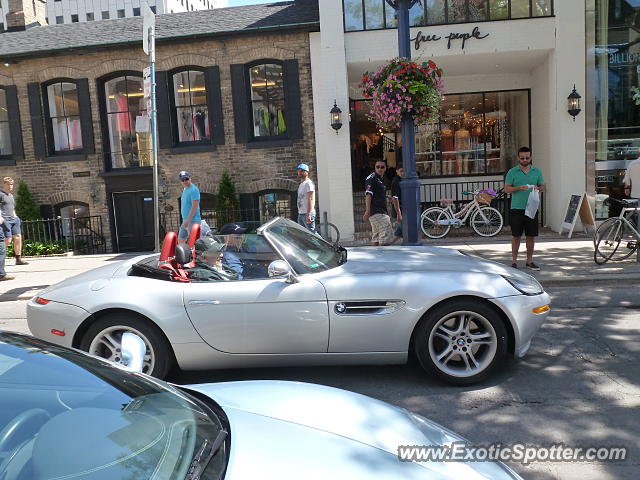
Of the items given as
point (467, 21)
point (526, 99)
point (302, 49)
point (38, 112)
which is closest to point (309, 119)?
point (302, 49)

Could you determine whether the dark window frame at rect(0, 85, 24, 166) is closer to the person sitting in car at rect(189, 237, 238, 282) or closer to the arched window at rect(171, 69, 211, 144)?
the arched window at rect(171, 69, 211, 144)

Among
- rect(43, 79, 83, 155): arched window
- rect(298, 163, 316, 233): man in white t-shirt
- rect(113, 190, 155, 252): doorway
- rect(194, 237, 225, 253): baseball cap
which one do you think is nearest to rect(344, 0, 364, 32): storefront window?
rect(298, 163, 316, 233): man in white t-shirt

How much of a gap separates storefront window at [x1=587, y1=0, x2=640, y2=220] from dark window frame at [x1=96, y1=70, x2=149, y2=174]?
11.8m

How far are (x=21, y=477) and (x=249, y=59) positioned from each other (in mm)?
13496

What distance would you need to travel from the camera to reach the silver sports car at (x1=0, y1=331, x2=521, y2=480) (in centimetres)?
148

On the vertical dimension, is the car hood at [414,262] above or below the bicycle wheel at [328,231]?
above

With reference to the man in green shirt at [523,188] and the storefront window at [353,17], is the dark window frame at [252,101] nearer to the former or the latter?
the storefront window at [353,17]

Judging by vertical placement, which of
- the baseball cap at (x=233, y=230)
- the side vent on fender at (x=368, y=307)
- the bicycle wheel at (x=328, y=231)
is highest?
the baseball cap at (x=233, y=230)

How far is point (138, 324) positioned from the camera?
4.08m

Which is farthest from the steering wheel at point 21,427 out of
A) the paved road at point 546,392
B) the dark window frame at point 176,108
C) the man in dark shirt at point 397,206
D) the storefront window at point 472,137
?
the storefront window at point 472,137

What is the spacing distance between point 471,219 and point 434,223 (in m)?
0.91

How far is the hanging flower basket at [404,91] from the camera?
731cm

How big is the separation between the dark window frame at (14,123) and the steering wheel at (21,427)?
51.2ft

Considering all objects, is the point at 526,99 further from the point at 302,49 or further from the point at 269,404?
the point at 269,404
